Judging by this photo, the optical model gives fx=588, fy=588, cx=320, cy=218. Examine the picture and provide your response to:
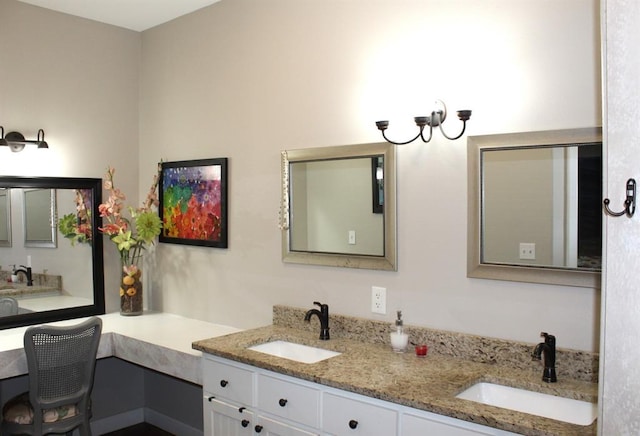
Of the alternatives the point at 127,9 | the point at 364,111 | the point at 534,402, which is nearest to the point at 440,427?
the point at 534,402

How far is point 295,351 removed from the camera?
9.45ft

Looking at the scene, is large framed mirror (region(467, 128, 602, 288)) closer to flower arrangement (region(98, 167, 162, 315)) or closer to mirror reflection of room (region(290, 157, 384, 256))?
mirror reflection of room (region(290, 157, 384, 256))

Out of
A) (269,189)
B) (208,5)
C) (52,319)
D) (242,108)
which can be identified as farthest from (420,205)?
(52,319)

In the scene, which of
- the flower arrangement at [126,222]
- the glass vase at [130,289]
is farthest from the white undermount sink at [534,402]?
the glass vase at [130,289]

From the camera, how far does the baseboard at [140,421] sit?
3.91m

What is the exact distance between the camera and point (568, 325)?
2199 mm

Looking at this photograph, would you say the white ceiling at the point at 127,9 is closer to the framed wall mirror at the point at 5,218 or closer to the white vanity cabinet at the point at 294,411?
the framed wall mirror at the point at 5,218

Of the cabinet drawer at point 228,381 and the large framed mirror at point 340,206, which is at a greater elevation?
the large framed mirror at point 340,206

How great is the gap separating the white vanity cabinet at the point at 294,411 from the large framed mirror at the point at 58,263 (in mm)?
1425

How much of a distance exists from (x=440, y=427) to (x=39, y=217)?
2.76 meters

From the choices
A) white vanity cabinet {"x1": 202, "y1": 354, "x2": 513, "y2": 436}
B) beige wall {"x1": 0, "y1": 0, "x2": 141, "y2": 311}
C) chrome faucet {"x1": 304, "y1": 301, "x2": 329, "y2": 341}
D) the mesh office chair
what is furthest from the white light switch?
beige wall {"x1": 0, "y1": 0, "x2": 141, "y2": 311}

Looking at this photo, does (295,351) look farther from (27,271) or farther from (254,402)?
(27,271)

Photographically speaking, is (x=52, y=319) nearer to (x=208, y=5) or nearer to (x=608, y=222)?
(x=208, y=5)

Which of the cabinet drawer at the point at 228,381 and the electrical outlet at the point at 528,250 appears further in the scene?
the cabinet drawer at the point at 228,381
